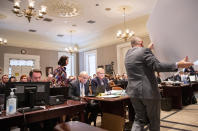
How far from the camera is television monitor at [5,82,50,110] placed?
1840mm

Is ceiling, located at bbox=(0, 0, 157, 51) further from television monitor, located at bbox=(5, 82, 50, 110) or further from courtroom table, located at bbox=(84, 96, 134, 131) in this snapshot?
television monitor, located at bbox=(5, 82, 50, 110)

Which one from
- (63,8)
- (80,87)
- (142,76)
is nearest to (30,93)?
(142,76)

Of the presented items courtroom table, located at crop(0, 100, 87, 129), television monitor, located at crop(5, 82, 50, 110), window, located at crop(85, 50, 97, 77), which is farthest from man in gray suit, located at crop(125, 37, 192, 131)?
window, located at crop(85, 50, 97, 77)

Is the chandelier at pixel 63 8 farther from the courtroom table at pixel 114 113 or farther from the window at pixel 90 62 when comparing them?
the window at pixel 90 62

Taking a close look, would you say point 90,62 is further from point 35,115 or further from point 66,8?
point 35,115

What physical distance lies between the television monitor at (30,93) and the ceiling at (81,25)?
4.42m

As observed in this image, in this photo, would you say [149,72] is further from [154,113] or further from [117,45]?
[117,45]

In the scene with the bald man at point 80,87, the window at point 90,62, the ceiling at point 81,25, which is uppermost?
the ceiling at point 81,25

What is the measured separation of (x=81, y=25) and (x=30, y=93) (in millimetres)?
6610

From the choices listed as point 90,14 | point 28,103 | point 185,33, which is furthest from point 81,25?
point 185,33

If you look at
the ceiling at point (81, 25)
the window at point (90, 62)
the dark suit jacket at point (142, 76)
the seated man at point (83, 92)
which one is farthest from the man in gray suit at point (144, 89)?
the window at point (90, 62)

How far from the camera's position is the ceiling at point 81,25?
599 centimetres

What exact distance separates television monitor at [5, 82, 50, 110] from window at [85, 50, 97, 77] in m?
8.51

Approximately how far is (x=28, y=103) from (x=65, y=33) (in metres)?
7.78
